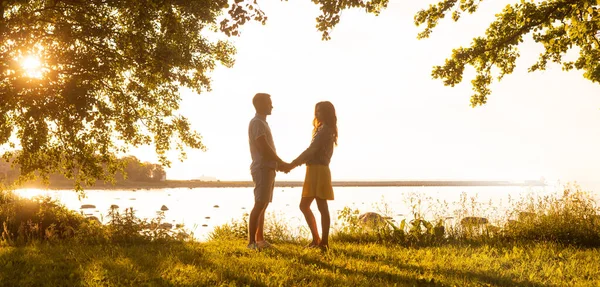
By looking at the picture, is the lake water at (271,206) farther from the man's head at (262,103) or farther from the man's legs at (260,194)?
the man's head at (262,103)

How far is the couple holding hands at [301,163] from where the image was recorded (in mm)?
6922

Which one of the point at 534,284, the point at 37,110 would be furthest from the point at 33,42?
the point at 534,284

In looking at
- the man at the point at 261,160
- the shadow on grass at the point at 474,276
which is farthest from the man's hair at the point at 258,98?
the shadow on grass at the point at 474,276

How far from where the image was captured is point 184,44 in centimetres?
1202

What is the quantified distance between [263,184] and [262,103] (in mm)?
1391

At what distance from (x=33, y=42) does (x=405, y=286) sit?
11291 mm

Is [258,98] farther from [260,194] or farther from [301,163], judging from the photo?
[260,194]

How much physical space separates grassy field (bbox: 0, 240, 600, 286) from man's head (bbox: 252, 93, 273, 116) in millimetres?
2363

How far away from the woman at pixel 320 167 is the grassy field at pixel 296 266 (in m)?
0.54

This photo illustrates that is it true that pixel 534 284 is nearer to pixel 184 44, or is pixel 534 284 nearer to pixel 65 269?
pixel 65 269

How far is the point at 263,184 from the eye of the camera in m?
6.90

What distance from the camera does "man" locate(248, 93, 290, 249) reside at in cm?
689

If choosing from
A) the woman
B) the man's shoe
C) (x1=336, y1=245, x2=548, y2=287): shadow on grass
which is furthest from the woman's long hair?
(x1=336, y1=245, x2=548, y2=287): shadow on grass

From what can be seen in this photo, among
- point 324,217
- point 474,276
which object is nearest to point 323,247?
point 324,217
